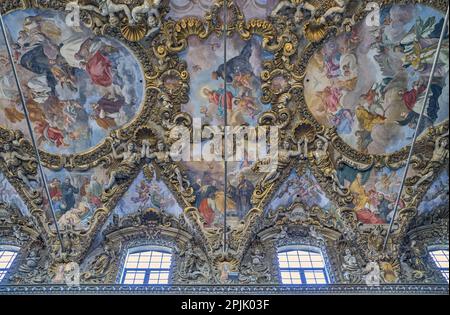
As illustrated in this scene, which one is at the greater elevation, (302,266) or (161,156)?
(161,156)

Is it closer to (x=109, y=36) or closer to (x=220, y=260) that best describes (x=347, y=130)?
(x=220, y=260)

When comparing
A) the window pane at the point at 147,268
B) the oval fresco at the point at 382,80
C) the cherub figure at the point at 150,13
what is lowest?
the window pane at the point at 147,268

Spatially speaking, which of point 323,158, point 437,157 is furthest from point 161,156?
point 437,157

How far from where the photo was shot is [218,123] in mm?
17156

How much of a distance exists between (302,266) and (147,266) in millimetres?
4537

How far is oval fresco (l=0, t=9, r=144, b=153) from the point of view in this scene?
16297mm

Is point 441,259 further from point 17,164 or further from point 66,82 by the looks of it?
point 17,164

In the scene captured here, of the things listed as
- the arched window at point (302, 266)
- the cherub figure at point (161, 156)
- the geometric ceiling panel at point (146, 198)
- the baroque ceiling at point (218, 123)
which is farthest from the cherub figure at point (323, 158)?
the geometric ceiling panel at point (146, 198)

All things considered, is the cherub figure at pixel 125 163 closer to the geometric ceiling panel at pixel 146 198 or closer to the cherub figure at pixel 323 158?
the geometric ceiling panel at pixel 146 198

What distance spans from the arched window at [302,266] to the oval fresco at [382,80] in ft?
12.5

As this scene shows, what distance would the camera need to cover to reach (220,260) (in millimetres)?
15234

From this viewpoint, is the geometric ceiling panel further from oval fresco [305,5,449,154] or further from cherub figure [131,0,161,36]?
oval fresco [305,5,449,154]

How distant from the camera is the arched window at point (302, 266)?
48.9 feet

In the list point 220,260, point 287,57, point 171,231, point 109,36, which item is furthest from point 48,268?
point 287,57
